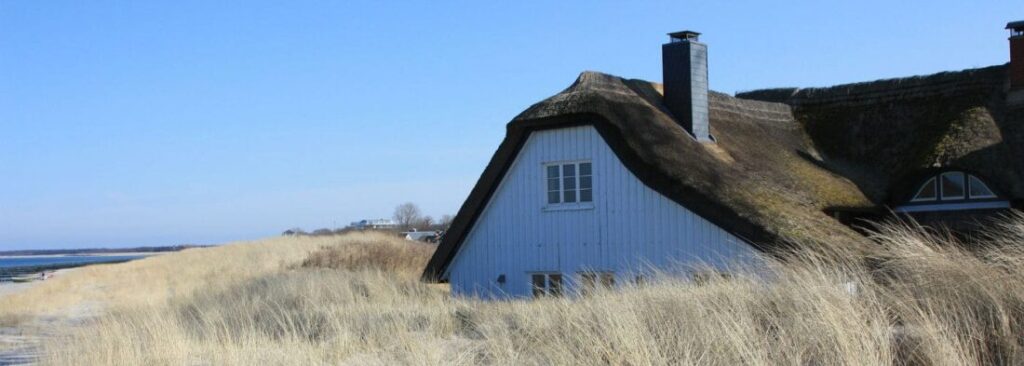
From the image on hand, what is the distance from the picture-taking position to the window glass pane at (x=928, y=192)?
18.6 m

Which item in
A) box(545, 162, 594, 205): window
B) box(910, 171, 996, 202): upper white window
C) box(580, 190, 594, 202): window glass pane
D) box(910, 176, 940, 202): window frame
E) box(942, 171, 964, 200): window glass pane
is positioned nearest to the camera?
box(580, 190, 594, 202): window glass pane

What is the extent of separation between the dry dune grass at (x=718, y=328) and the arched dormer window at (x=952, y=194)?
8.76 meters

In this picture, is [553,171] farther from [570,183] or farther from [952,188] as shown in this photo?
[952,188]

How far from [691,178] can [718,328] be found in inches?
344

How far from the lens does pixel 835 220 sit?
648 inches

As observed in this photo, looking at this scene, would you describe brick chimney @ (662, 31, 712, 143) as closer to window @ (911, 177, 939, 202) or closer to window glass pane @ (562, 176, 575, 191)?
window glass pane @ (562, 176, 575, 191)

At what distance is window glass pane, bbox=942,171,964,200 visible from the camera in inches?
721

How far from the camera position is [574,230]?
1773 centimetres

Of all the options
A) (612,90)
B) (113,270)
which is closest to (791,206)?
(612,90)

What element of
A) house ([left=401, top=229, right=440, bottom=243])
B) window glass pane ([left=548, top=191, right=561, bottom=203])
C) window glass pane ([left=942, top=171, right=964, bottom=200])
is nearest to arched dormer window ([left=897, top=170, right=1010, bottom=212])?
window glass pane ([left=942, top=171, right=964, bottom=200])

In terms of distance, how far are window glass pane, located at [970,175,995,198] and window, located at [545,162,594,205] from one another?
278 inches

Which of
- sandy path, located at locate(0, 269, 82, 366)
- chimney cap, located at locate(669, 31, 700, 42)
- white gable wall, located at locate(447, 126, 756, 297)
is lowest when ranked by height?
sandy path, located at locate(0, 269, 82, 366)

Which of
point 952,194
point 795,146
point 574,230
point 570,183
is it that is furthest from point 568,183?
point 952,194

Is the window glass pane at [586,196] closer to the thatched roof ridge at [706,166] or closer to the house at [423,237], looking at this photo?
the thatched roof ridge at [706,166]
